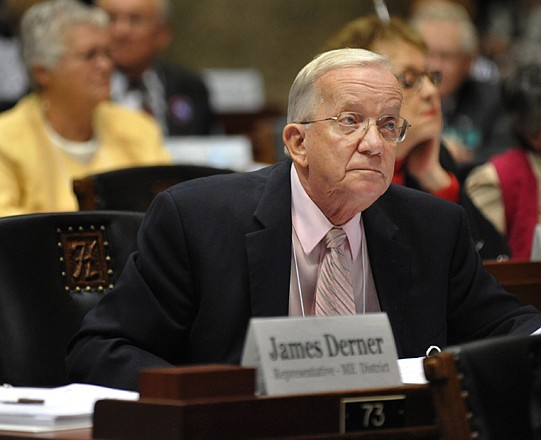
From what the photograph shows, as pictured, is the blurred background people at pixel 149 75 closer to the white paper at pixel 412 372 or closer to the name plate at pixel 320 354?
the white paper at pixel 412 372

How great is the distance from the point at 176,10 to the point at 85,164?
14.9ft

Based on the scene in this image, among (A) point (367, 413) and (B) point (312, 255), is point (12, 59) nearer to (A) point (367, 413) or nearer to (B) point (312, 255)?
(B) point (312, 255)

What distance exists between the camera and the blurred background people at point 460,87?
6.88 meters

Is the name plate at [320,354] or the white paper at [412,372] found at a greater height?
the name plate at [320,354]

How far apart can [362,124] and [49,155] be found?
261 centimetres

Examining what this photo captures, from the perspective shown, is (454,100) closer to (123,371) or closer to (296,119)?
(296,119)

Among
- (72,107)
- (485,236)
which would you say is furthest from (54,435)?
(72,107)

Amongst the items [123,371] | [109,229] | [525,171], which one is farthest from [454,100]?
[123,371]

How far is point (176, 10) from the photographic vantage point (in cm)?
956

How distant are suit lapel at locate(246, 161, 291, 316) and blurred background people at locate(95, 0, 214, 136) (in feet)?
14.0

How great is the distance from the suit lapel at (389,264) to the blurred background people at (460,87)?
377 centimetres

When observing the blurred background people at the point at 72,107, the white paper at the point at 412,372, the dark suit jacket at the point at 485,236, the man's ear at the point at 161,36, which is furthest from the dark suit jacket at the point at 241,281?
the man's ear at the point at 161,36

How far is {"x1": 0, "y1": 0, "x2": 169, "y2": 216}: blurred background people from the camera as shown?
515 cm

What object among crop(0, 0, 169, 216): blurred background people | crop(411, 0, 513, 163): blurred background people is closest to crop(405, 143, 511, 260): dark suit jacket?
crop(0, 0, 169, 216): blurred background people
